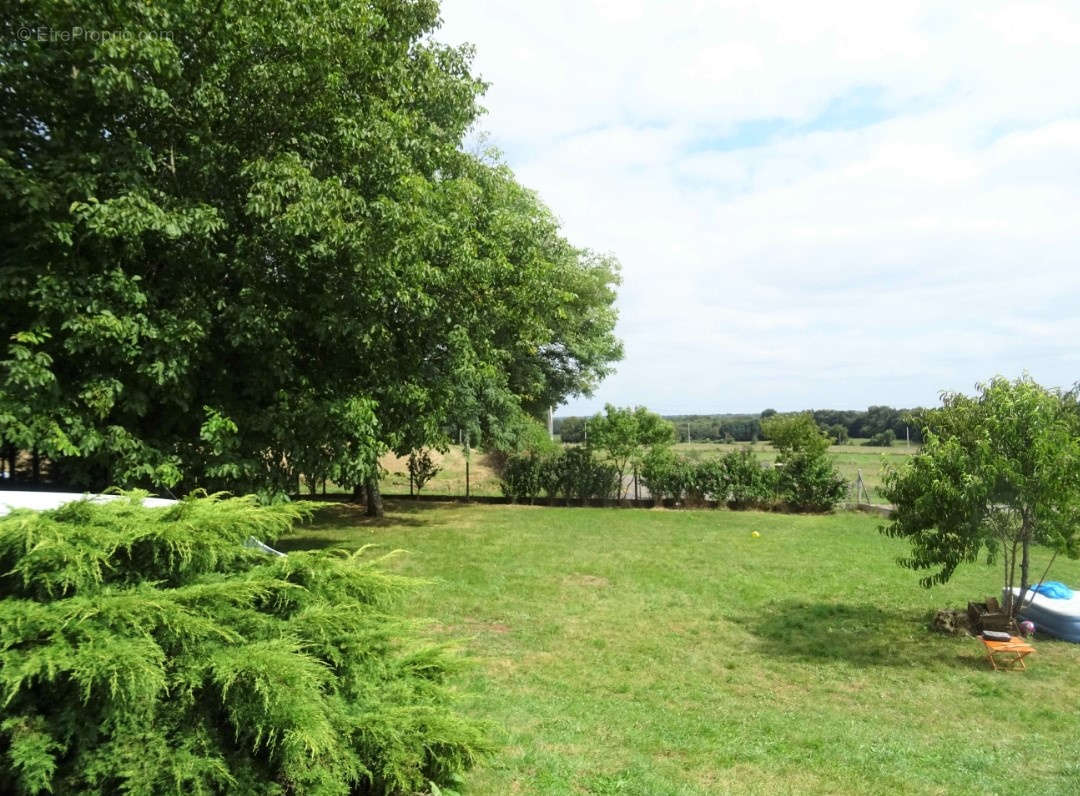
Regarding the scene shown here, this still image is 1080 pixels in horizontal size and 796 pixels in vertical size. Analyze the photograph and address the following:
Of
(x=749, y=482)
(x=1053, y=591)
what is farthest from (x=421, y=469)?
(x=1053, y=591)

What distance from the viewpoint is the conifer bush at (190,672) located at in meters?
2.84

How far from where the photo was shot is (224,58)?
27.0 ft

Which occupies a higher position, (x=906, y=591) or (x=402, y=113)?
(x=402, y=113)

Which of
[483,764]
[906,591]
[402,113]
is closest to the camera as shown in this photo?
[483,764]

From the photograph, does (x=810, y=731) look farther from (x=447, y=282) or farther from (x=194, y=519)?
(x=447, y=282)

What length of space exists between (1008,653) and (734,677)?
3.03 m

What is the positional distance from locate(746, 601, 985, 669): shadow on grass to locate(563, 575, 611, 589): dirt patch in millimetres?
2573

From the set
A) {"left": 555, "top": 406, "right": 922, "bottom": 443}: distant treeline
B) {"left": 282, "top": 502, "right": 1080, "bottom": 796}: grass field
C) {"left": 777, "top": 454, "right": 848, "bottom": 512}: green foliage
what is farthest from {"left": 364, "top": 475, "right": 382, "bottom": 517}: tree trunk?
{"left": 555, "top": 406, "right": 922, "bottom": 443}: distant treeline

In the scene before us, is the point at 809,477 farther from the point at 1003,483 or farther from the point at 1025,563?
the point at 1003,483

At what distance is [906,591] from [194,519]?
10.6 m

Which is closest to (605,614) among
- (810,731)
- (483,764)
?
(810,731)

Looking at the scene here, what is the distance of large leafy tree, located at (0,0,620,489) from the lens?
735 centimetres

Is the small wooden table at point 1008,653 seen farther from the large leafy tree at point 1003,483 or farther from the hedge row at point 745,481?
the hedge row at point 745,481

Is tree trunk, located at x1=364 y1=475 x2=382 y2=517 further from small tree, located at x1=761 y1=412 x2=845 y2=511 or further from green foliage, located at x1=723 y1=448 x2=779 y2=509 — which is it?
small tree, located at x1=761 y1=412 x2=845 y2=511
